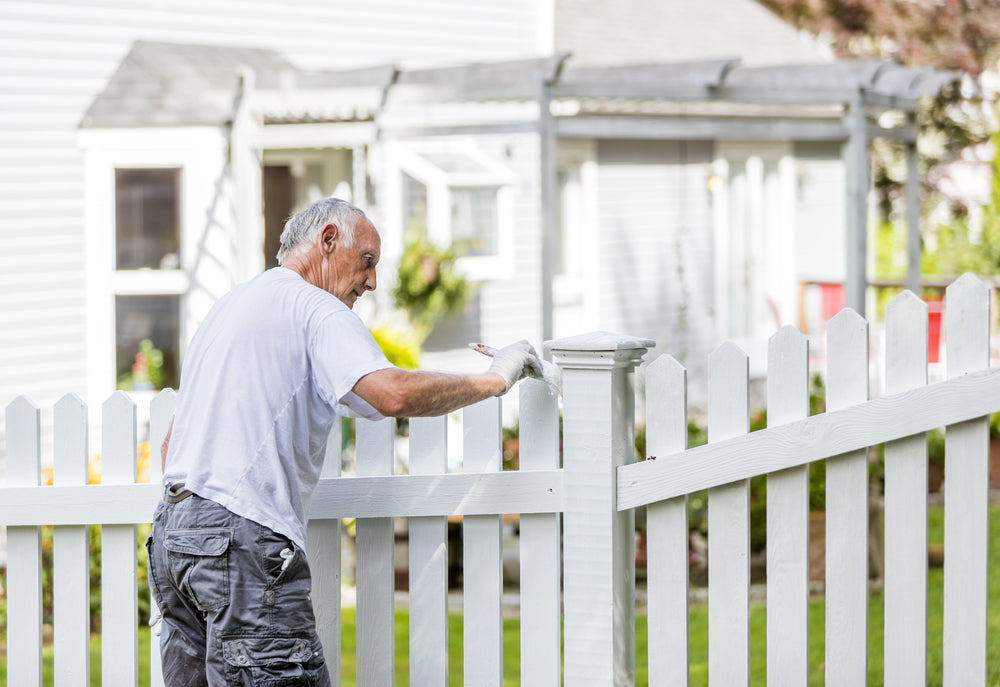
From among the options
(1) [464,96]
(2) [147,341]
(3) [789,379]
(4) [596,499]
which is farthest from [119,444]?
(1) [464,96]

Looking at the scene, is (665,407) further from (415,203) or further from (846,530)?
(415,203)

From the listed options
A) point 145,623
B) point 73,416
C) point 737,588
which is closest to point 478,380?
point 737,588

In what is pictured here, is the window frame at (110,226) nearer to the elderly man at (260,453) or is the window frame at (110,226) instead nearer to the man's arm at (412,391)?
the elderly man at (260,453)

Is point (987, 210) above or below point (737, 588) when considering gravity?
above

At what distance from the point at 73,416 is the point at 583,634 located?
1431 millimetres

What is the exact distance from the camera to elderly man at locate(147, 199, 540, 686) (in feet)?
8.66

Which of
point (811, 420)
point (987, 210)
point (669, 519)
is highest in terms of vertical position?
point (987, 210)

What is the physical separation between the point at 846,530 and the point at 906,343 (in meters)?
0.49

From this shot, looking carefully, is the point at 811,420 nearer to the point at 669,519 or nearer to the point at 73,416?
the point at 669,519

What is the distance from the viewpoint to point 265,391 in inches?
106

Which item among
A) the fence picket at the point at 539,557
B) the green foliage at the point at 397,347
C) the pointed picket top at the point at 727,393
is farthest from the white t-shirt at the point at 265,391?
the green foliage at the point at 397,347

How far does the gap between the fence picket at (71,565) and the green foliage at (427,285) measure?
632 cm

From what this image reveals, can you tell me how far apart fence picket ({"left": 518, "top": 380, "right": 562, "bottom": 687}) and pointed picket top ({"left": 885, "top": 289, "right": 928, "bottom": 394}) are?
85 cm

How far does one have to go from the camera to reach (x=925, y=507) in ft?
10.0
